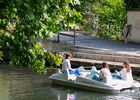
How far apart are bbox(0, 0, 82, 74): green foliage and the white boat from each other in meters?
12.5

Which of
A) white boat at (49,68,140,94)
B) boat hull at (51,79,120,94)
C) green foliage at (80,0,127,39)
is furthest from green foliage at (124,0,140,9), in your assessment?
boat hull at (51,79,120,94)

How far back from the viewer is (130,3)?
36500 millimetres

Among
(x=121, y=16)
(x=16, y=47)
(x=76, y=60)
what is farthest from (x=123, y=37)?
(x=16, y=47)

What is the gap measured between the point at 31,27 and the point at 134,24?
27.5 meters

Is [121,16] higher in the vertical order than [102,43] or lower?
higher

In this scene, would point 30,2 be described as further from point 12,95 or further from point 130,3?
point 130,3

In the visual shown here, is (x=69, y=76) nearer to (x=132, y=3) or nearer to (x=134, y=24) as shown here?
(x=134, y=24)

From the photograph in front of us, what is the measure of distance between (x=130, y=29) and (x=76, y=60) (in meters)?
8.24

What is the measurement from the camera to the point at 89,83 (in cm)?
1859

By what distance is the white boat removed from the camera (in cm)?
1794

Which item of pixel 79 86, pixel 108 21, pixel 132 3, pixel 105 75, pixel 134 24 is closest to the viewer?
pixel 105 75

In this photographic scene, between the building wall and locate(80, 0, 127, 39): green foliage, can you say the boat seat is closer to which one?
the building wall

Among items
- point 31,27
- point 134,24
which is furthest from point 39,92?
point 134,24

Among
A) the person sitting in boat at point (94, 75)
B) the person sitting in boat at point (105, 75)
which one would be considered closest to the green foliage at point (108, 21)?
the person sitting in boat at point (94, 75)
